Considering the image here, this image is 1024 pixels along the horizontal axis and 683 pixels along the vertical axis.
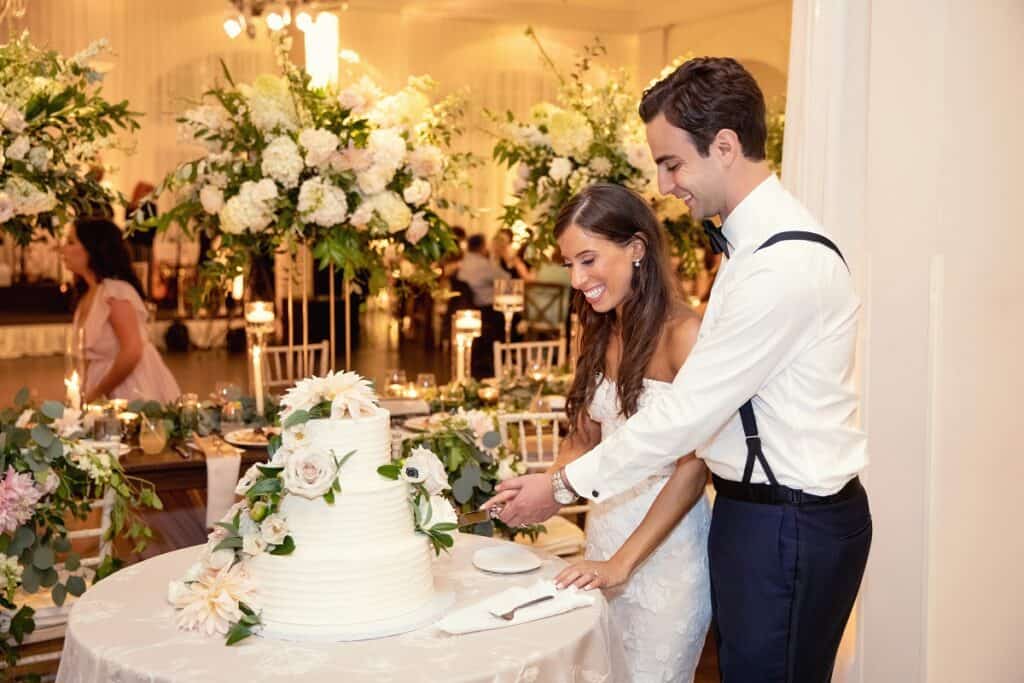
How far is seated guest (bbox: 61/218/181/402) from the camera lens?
225 inches

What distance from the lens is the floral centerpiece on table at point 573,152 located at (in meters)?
5.30

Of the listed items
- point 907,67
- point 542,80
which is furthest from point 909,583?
point 542,80

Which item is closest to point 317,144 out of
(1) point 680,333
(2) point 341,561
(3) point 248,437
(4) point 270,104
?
(4) point 270,104

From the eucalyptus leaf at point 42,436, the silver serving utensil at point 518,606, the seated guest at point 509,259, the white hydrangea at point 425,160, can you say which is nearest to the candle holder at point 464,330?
the white hydrangea at point 425,160

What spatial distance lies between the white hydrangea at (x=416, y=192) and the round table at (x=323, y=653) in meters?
2.24

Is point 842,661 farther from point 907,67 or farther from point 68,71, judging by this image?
point 68,71

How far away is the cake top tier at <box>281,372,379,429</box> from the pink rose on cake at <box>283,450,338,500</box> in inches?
4.0

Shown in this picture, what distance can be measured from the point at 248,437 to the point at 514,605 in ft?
7.90

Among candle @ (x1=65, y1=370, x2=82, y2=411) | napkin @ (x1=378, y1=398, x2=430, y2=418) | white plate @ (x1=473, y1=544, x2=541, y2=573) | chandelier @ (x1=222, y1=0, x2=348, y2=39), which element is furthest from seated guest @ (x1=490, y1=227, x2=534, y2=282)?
white plate @ (x1=473, y1=544, x2=541, y2=573)

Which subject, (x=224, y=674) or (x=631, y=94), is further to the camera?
(x=631, y=94)

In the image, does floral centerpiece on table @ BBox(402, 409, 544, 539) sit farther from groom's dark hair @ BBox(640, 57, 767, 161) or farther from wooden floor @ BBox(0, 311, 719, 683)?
wooden floor @ BBox(0, 311, 719, 683)

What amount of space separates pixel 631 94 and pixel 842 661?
2.74 meters

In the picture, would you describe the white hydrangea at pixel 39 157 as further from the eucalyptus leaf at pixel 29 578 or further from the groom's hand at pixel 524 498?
the groom's hand at pixel 524 498

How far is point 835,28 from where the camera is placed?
3574 mm
